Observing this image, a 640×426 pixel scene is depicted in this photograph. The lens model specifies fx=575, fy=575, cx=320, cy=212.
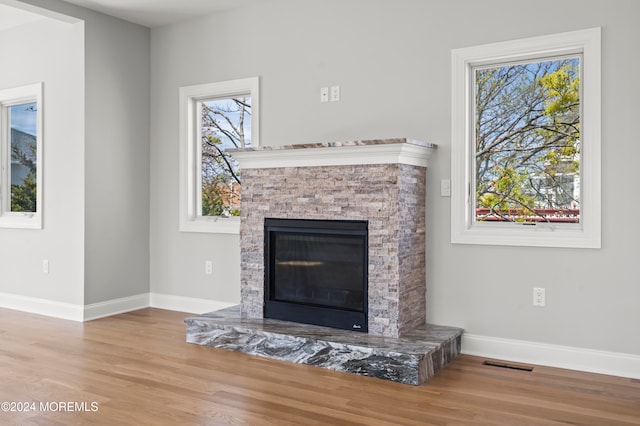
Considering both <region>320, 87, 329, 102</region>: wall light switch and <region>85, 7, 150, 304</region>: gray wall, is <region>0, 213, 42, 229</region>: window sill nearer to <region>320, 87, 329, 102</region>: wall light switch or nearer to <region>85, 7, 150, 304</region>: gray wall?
<region>85, 7, 150, 304</region>: gray wall

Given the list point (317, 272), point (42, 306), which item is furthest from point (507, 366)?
point (42, 306)

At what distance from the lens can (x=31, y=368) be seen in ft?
11.6

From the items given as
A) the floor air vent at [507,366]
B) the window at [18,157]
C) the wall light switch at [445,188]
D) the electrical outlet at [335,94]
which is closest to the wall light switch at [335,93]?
the electrical outlet at [335,94]

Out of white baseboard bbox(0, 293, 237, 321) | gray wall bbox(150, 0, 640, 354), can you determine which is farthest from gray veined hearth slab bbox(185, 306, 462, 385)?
white baseboard bbox(0, 293, 237, 321)

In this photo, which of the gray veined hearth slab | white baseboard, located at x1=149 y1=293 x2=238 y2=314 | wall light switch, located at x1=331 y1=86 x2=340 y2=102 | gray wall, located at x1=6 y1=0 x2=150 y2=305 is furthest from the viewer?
white baseboard, located at x1=149 y1=293 x2=238 y2=314

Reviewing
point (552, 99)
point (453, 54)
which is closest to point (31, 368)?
point (453, 54)

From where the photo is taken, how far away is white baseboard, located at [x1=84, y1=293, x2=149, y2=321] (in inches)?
197

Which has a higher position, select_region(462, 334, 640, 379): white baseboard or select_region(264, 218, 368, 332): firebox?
select_region(264, 218, 368, 332): firebox

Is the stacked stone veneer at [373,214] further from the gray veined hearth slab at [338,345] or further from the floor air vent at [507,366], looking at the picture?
the floor air vent at [507,366]

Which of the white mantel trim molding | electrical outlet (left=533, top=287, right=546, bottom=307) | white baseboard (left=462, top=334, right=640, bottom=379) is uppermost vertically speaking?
the white mantel trim molding

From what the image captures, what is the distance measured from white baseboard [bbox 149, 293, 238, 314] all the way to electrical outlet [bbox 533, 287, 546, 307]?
254 centimetres

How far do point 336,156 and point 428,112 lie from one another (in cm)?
73

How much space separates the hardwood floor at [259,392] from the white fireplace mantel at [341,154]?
4.50 ft

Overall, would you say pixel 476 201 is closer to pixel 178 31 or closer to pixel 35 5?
pixel 178 31
